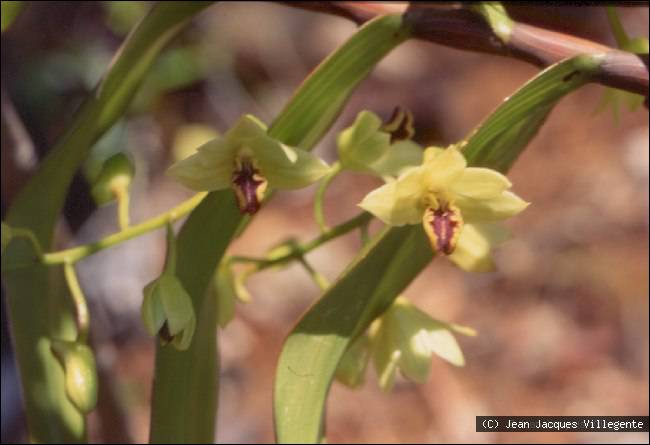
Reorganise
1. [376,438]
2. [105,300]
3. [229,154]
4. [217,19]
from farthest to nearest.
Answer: [217,19] → [105,300] → [376,438] → [229,154]

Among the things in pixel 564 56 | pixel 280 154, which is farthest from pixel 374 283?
pixel 564 56

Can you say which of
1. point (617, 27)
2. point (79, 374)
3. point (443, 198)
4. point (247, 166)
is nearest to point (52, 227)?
point (79, 374)

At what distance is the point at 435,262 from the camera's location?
8.54ft

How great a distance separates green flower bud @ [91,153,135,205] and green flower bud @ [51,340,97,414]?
16 centimetres

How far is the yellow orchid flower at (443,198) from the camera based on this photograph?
31.4 inches

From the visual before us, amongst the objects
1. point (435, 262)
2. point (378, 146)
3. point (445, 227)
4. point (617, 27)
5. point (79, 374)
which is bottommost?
point (79, 374)

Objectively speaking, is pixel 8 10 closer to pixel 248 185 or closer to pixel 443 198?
pixel 248 185

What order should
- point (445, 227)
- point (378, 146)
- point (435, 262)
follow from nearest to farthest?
1. point (445, 227)
2. point (378, 146)
3. point (435, 262)

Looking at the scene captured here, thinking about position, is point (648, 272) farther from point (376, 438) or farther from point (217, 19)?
point (217, 19)

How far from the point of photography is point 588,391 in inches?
89.0

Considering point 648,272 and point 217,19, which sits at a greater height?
point 217,19

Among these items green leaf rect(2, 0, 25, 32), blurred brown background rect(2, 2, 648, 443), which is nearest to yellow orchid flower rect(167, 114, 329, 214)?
green leaf rect(2, 0, 25, 32)

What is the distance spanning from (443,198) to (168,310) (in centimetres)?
24

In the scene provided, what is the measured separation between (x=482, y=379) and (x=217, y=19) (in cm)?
128
